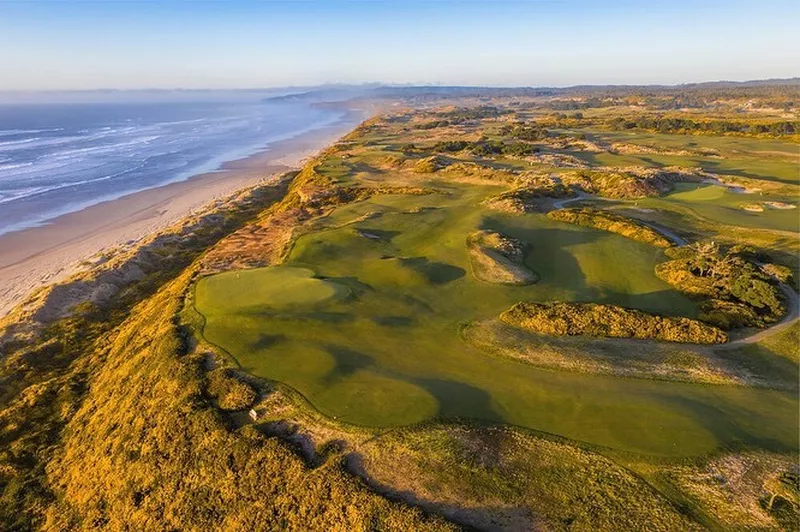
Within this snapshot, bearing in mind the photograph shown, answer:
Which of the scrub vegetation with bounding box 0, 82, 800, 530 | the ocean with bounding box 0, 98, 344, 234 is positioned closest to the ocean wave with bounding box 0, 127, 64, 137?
the ocean with bounding box 0, 98, 344, 234

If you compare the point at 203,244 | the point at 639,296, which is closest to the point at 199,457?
the point at 639,296

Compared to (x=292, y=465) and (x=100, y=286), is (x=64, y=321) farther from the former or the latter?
(x=292, y=465)

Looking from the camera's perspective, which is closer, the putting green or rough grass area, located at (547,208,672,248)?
the putting green

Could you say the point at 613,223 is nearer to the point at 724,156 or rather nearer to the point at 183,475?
the point at 183,475

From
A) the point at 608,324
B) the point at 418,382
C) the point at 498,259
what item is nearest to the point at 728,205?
the point at 498,259

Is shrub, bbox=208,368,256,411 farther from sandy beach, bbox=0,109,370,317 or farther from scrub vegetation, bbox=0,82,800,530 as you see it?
sandy beach, bbox=0,109,370,317
